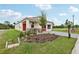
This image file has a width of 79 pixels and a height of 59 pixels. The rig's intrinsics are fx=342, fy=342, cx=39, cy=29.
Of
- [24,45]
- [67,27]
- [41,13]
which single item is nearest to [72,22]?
[67,27]

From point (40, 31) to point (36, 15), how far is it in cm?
16

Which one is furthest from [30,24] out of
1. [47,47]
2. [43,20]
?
[47,47]

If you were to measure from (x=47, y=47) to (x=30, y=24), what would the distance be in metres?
0.27

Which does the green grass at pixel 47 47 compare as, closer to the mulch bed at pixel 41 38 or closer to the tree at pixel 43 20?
the mulch bed at pixel 41 38

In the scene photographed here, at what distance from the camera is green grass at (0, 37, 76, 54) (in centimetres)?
312

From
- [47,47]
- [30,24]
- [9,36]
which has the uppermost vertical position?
[30,24]

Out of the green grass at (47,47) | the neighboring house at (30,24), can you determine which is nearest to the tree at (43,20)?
the neighboring house at (30,24)

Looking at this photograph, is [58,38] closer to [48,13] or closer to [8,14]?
[48,13]

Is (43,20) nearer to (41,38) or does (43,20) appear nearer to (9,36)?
(41,38)

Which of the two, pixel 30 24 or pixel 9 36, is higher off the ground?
pixel 30 24

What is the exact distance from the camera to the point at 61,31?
3.20 m

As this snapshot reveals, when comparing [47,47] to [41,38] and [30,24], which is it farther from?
[30,24]

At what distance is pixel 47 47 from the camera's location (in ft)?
10.3
